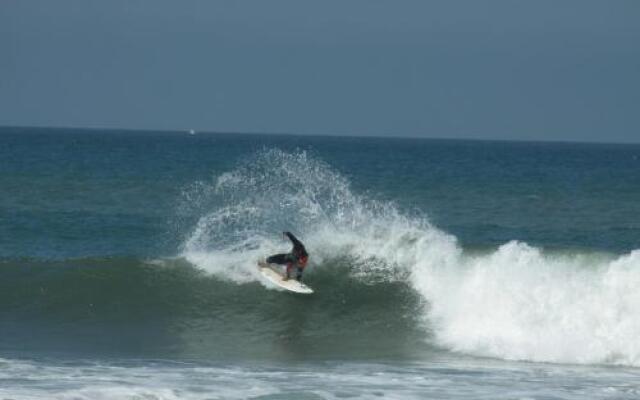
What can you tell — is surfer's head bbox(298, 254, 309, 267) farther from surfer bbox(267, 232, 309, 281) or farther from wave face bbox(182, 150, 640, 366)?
wave face bbox(182, 150, 640, 366)

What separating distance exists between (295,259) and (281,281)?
2.10 feet

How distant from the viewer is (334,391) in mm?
13930

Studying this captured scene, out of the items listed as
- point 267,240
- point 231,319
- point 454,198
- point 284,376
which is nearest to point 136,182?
point 454,198

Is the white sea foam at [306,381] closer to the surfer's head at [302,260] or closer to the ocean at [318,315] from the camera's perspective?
the ocean at [318,315]

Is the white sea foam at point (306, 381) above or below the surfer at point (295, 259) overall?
below

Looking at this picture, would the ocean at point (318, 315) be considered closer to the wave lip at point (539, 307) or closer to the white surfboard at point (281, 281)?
the wave lip at point (539, 307)

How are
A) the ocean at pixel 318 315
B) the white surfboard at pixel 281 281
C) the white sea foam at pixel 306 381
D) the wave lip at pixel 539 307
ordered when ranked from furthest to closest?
the white surfboard at pixel 281 281 → the wave lip at pixel 539 307 → the ocean at pixel 318 315 → the white sea foam at pixel 306 381

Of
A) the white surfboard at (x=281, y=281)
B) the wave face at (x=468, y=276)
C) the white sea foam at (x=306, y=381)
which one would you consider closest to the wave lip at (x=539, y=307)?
the wave face at (x=468, y=276)

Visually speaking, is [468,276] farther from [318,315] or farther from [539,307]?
[318,315]

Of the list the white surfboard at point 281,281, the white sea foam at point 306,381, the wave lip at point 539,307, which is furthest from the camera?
the white surfboard at point 281,281

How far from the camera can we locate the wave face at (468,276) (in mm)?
17734

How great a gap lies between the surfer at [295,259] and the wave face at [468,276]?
0.86 metres

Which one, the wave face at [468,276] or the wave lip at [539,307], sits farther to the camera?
the wave face at [468,276]

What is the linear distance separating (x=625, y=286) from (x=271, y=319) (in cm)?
645
